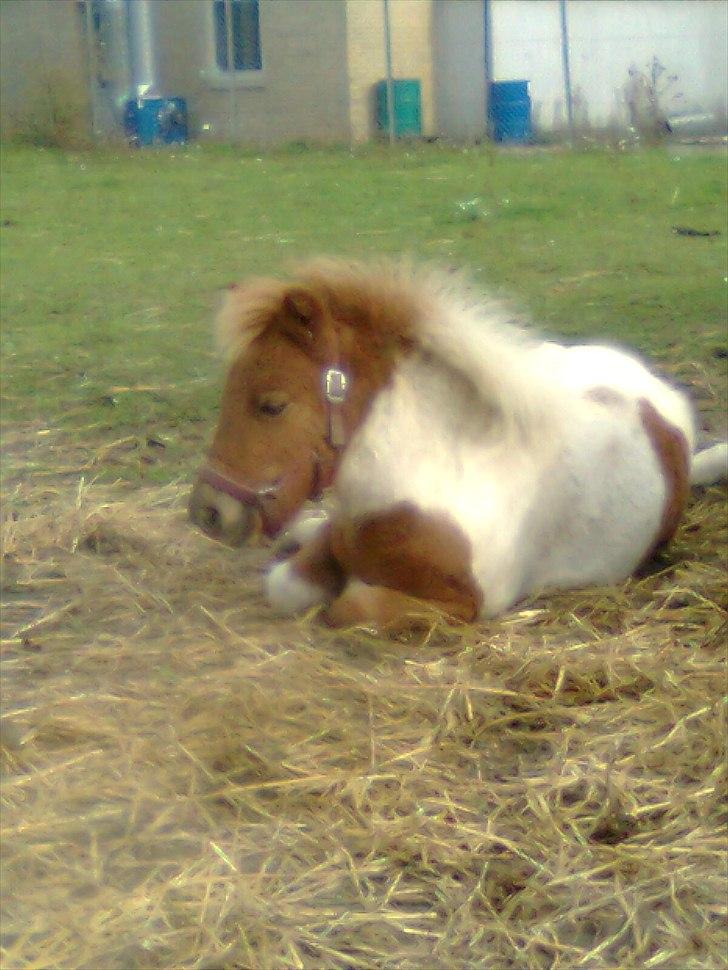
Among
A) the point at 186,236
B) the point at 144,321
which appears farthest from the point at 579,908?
the point at 186,236

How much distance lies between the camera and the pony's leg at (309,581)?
148 inches

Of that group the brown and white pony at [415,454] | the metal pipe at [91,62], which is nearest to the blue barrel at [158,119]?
the metal pipe at [91,62]

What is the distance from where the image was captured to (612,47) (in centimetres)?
1736

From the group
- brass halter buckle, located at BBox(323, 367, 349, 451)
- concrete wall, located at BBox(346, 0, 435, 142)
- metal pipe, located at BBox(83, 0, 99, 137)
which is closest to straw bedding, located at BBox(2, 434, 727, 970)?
brass halter buckle, located at BBox(323, 367, 349, 451)

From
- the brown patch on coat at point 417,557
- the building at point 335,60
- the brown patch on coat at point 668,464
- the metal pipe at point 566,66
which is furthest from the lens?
the metal pipe at point 566,66

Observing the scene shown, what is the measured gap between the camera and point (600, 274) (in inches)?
305

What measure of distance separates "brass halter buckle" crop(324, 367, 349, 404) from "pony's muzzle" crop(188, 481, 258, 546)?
343 millimetres

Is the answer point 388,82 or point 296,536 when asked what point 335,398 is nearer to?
point 296,536

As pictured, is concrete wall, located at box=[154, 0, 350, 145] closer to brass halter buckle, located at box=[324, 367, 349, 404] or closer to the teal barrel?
the teal barrel

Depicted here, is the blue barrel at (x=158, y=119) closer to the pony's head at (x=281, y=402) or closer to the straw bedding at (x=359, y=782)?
the straw bedding at (x=359, y=782)

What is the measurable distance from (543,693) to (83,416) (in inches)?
125

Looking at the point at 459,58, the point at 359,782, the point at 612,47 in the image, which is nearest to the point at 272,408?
the point at 359,782

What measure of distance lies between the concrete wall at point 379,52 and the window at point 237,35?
97cm

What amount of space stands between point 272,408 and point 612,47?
15455mm
